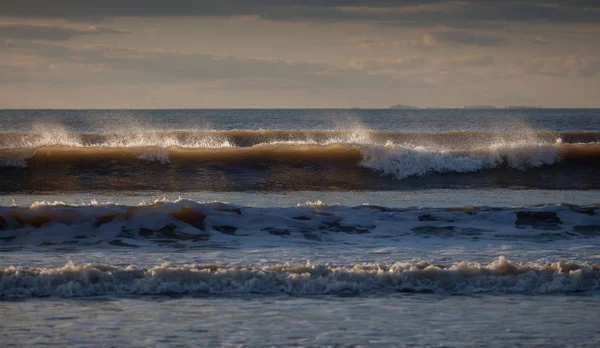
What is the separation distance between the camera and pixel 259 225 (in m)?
11.5

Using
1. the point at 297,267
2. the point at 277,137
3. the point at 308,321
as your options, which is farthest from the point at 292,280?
the point at 277,137

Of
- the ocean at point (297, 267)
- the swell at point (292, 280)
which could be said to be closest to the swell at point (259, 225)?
the ocean at point (297, 267)

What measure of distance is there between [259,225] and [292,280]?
3.26 m

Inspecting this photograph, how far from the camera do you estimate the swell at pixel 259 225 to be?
1083 cm

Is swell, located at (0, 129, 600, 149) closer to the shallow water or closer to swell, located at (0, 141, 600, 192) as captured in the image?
swell, located at (0, 141, 600, 192)

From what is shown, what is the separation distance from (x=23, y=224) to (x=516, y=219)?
778cm

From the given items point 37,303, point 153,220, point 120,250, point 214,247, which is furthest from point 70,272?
point 153,220

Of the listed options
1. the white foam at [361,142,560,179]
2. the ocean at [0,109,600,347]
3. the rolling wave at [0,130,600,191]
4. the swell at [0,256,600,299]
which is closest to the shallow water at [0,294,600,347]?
the ocean at [0,109,600,347]

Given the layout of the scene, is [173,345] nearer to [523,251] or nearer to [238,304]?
[238,304]

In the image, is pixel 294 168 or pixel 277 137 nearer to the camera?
pixel 294 168

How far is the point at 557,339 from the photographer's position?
6621 mm

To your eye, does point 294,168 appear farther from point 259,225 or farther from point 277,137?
point 277,137

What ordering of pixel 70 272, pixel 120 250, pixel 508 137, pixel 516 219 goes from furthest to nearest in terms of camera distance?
pixel 508 137, pixel 516 219, pixel 120 250, pixel 70 272

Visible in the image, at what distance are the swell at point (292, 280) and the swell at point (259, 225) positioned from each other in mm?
2033
